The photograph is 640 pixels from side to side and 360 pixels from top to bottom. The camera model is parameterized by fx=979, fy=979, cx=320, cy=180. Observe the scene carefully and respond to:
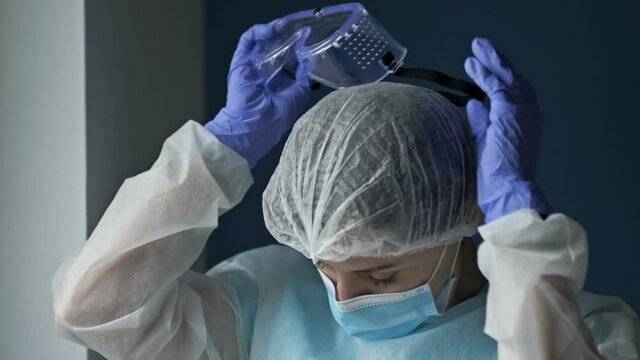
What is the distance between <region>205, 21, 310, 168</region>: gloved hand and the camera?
148 cm

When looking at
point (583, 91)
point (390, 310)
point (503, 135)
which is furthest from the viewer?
point (583, 91)

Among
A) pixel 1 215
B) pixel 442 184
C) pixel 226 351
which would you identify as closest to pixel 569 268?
pixel 442 184

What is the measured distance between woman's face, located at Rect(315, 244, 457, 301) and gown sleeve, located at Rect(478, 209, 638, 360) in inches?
7.0

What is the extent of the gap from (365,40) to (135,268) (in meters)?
0.47

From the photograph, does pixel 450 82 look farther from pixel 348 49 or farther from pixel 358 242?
pixel 358 242

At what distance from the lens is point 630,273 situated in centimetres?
178

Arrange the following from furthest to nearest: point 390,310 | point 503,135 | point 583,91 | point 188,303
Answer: point 583,91 < point 188,303 < point 390,310 < point 503,135

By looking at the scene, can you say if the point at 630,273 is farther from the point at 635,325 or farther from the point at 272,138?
the point at 272,138

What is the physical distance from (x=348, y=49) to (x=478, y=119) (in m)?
0.22

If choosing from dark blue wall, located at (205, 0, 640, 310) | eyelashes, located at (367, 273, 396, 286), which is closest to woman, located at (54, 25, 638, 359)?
eyelashes, located at (367, 273, 396, 286)

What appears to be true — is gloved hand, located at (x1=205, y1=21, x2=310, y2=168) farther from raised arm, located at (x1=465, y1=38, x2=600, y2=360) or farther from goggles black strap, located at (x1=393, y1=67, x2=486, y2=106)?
raised arm, located at (x1=465, y1=38, x2=600, y2=360)

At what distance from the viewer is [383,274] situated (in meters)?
1.38

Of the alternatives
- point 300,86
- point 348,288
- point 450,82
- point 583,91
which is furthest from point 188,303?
point 583,91

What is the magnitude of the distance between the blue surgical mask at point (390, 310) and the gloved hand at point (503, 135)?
0.60 ft
